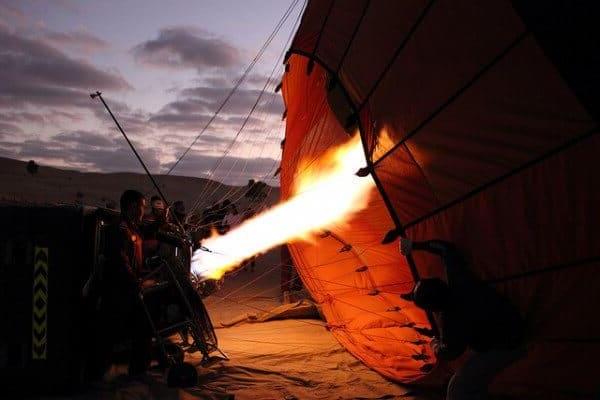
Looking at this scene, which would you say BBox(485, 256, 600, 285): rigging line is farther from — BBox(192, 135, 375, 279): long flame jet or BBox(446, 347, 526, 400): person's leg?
BBox(192, 135, 375, 279): long flame jet

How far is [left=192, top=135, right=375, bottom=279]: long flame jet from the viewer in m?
5.69

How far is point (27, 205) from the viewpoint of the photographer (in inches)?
168

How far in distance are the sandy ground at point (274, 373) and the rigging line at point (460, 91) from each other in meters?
2.17

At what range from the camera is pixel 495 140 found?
129 inches

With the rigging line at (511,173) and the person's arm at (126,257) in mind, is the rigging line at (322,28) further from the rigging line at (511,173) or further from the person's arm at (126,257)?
the person's arm at (126,257)

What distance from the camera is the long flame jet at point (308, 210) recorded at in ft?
18.7

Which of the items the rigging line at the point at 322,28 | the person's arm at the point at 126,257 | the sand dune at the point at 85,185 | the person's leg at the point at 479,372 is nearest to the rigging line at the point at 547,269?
the person's leg at the point at 479,372

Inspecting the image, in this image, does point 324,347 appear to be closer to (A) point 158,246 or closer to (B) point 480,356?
(A) point 158,246

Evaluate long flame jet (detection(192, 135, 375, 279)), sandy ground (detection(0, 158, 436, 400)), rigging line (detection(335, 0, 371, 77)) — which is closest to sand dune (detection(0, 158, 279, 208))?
long flame jet (detection(192, 135, 375, 279))

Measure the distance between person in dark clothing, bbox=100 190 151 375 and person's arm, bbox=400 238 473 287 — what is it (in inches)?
101

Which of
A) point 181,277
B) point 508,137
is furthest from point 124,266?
point 508,137

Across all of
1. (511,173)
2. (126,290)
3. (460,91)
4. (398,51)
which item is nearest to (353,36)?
(398,51)

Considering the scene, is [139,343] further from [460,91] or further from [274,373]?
[460,91]

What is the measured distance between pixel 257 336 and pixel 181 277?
7.13 ft
